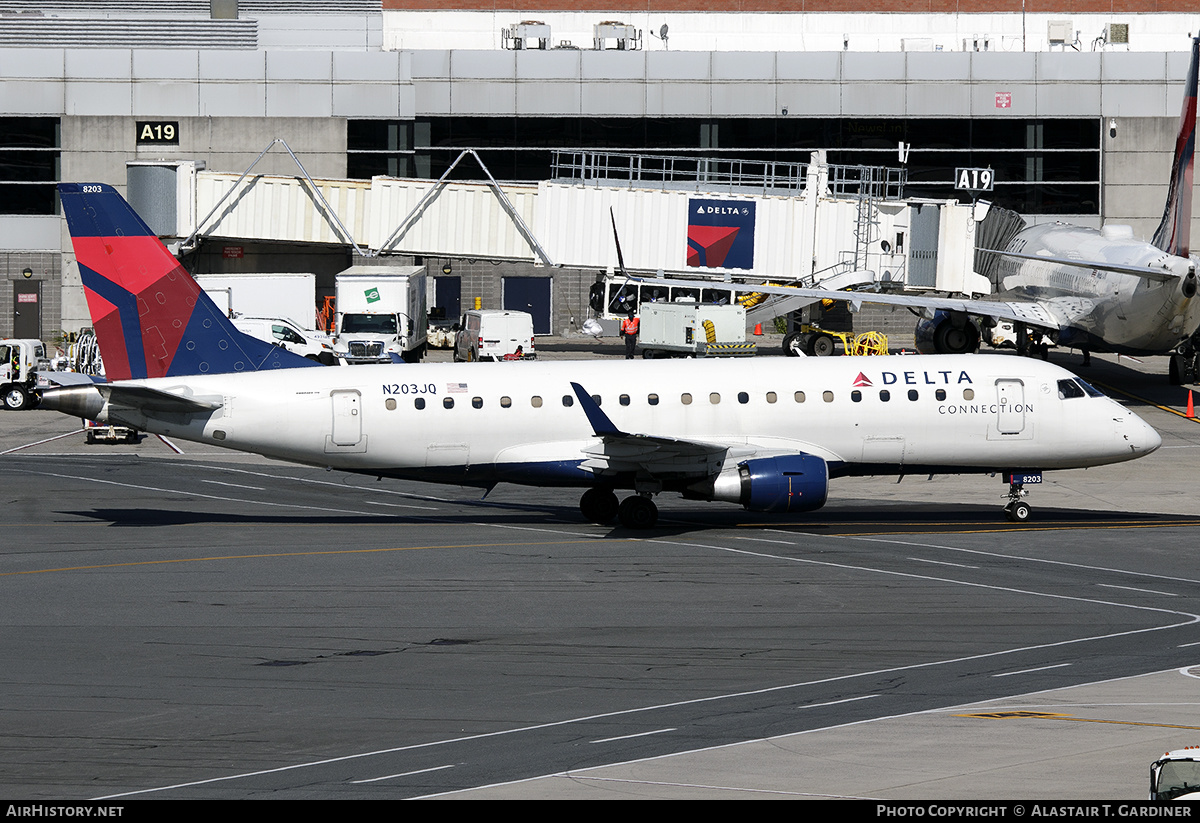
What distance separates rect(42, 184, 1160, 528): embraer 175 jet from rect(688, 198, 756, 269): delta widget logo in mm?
36705

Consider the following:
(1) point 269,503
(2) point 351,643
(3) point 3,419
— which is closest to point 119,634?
(2) point 351,643

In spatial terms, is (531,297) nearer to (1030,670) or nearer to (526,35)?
(526,35)

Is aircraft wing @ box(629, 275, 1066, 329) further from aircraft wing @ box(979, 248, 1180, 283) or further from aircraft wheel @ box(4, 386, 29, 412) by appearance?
aircraft wheel @ box(4, 386, 29, 412)

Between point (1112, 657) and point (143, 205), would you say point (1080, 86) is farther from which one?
point (1112, 657)

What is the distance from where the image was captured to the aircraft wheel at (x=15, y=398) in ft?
198

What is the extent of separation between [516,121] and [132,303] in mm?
54898

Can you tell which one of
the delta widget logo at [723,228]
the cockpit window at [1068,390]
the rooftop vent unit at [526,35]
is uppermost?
the rooftop vent unit at [526,35]

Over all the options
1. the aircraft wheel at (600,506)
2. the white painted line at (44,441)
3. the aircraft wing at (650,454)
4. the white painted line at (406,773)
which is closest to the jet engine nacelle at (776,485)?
the aircraft wing at (650,454)

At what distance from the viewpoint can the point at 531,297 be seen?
89.5 meters

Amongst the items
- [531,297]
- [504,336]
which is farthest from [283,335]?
[531,297]

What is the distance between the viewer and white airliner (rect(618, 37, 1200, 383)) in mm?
55062

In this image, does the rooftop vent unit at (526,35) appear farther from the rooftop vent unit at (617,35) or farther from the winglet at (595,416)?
the winglet at (595,416)

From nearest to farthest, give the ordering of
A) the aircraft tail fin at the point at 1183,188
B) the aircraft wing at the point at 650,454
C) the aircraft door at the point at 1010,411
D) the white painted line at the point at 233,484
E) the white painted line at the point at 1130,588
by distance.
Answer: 1. the white painted line at the point at 1130,588
2. the aircraft wing at the point at 650,454
3. the aircraft door at the point at 1010,411
4. the white painted line at the point at 233,484
5. the aircraft tail fin at the point at 1183,188

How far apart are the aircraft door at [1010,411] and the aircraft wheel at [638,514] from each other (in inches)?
345
